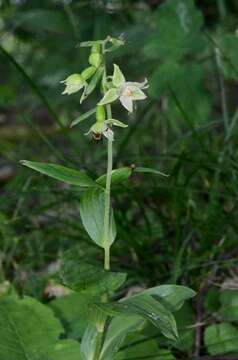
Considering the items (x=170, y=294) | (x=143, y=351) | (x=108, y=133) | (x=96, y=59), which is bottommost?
(x=143, y=351)

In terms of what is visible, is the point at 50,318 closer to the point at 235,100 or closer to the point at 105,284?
the point at 105,284

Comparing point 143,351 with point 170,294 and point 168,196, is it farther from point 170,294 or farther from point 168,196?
point 168,196

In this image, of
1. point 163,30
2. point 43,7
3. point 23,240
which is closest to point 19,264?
point 23,240

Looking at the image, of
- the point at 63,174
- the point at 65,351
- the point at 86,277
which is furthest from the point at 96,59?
the point at 65,351

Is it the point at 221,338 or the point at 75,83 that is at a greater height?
the point at 75,83

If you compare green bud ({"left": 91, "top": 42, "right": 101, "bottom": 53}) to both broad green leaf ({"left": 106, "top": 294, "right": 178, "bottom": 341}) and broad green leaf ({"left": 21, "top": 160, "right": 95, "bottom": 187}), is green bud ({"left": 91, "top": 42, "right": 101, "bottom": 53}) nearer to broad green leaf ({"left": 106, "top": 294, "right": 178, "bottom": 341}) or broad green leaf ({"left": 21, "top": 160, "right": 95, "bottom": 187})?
broad green leaf ({"left": 21, "top": 160, "right": 95, "bottom": 187})
